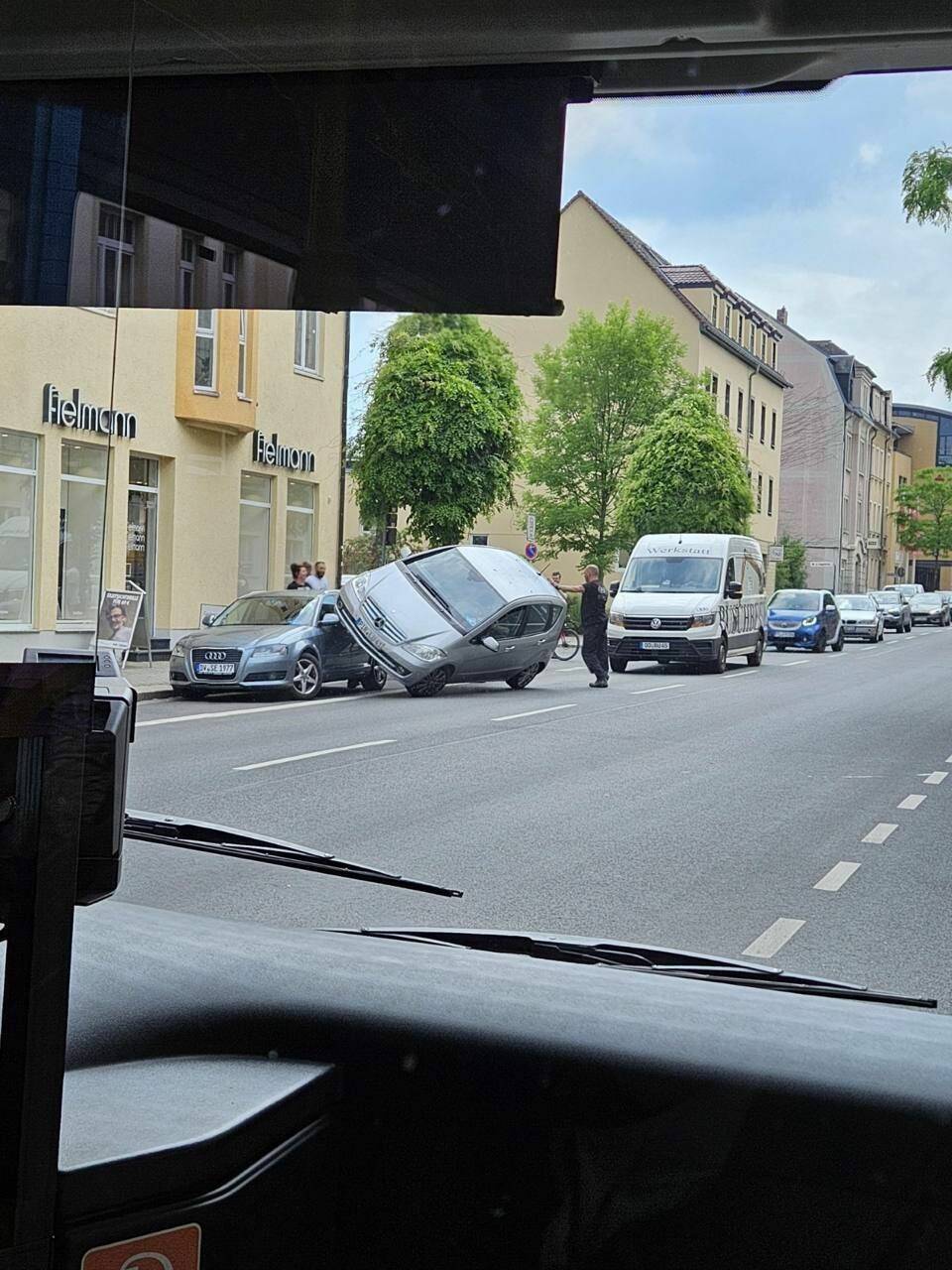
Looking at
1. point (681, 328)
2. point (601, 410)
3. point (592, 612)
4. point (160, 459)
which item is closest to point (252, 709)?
point (592, 612)

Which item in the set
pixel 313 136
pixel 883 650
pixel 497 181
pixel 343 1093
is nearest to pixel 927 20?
pixel 497 181

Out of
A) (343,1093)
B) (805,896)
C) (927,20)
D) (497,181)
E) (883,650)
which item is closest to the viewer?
(343,1093)

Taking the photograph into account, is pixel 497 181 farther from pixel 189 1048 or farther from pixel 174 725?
pixel 189 1048

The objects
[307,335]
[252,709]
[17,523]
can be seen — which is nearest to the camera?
[17,523]

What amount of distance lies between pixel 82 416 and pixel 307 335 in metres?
0.82

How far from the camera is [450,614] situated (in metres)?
1.60

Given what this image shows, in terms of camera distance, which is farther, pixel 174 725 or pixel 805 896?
pixel 805 896

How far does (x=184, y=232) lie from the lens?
134 cm

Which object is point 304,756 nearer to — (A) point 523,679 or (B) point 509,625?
(A) point 523,679

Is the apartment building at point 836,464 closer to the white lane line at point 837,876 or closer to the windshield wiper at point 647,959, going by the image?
the white lane line at point 837,876

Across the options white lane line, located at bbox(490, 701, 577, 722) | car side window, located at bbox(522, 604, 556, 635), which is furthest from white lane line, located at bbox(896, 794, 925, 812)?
car side window, located at bbox(522, 604, 556, 635)

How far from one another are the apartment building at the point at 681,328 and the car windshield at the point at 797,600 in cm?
45

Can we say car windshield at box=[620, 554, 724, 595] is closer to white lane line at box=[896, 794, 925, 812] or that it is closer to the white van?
the white van

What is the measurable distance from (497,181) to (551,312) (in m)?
0.17
